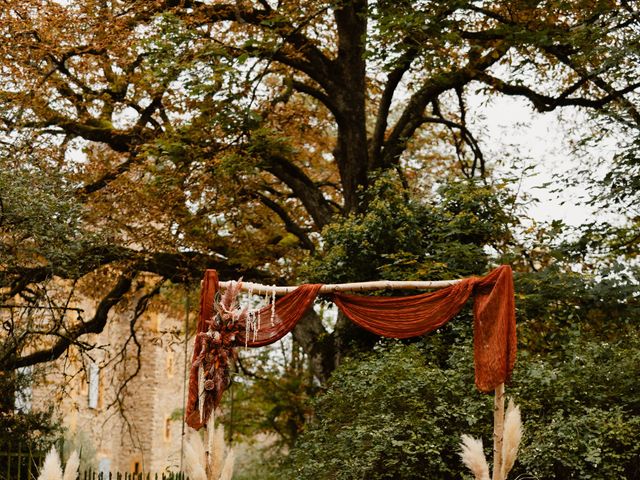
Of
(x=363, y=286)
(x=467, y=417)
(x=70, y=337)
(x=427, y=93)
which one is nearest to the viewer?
(x=363, y=286)

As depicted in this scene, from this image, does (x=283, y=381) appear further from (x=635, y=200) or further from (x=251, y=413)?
(x=635, y=200)

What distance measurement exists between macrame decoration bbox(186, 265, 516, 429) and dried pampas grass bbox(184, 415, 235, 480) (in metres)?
1.24

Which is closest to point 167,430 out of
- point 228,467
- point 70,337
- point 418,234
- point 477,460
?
point 70,337

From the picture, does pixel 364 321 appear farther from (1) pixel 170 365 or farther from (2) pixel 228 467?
(1) pixel 170 365

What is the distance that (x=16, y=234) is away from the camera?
34.1ft

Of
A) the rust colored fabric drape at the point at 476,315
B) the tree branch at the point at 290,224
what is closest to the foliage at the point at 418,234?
the tree branch at the point at 290,224

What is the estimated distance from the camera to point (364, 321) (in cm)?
788

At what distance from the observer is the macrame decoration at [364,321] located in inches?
278

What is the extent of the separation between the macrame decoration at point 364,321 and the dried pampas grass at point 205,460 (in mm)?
1241

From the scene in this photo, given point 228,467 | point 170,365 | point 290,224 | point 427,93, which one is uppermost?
point 427,93

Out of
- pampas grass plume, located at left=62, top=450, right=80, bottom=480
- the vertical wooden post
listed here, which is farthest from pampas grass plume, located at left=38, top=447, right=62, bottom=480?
the vertical wooden post

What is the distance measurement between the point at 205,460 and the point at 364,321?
256cm

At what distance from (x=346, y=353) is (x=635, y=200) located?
3.93m

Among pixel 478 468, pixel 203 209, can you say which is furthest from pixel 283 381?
pixel 478 468
